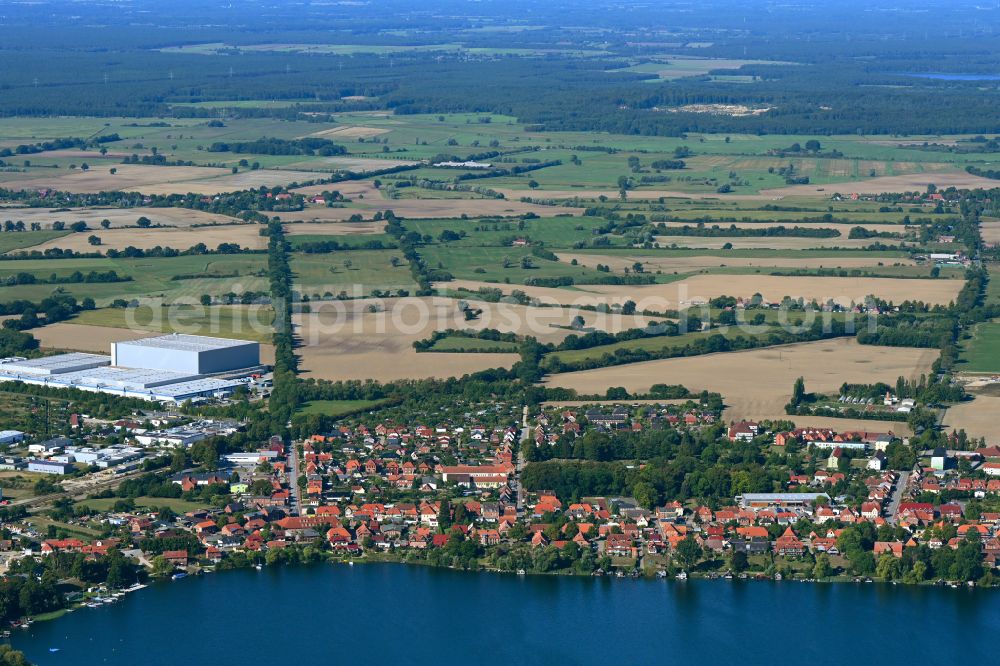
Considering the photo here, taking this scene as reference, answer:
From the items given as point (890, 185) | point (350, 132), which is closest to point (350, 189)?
point (890, 185)

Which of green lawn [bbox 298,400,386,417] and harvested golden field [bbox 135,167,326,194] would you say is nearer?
green lawn [bbox 298,400,386,417]

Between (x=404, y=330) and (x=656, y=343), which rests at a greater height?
(x=404, y=330)

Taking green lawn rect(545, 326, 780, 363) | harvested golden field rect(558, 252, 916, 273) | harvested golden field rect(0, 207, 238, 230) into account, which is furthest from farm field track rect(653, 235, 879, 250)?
harvested golden field rect(0, 207, 238, 230)

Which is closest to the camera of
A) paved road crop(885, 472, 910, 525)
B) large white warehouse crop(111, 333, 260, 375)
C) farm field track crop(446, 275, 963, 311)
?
paved road crop(885, 472, 910, 525)

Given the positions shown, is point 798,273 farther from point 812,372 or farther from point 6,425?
point 6,425

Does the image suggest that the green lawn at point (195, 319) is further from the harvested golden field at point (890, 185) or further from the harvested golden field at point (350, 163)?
the harvested golden field at point (350, 163)

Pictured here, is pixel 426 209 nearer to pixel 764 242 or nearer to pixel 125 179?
pixel 764 242

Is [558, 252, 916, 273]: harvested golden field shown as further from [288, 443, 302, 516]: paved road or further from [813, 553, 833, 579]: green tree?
[813, 553, 833, 579]: green tree
